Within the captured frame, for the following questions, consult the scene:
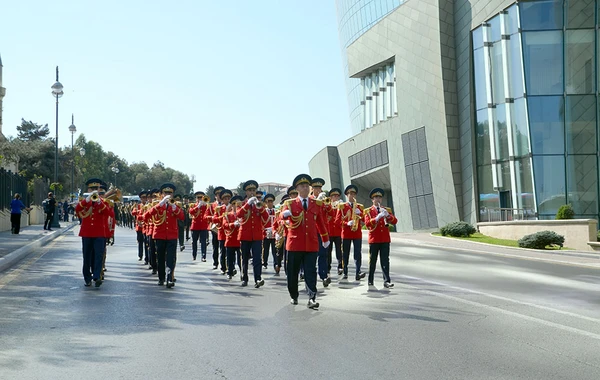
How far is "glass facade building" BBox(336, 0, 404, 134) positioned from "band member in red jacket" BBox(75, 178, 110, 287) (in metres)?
45.6

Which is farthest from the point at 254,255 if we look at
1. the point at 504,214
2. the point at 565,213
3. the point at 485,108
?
the point at 485,108

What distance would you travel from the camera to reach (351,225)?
1436 cm

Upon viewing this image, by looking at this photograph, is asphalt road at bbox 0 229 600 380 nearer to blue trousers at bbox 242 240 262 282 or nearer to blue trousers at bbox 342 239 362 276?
blue trousers at bbox 242 240 262 282

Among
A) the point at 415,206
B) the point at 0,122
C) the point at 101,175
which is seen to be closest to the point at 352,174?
the point at 415,206

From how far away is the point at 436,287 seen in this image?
1301cm

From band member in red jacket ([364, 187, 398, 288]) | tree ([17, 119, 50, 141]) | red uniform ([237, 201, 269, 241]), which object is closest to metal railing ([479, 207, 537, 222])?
band member in red jacket ([364, 187, 398, 288])

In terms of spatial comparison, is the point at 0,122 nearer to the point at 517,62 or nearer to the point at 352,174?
the point at 352,174

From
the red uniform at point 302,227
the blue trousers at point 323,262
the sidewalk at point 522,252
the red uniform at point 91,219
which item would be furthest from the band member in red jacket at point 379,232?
the sidewalk at point 522,252

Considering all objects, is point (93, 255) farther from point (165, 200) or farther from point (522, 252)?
point (522, 252)

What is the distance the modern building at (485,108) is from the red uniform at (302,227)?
87.7 ft

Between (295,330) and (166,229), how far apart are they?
547cm

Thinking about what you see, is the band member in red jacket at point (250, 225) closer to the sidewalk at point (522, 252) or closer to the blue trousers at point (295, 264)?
the blue trousers at point (295, 264)

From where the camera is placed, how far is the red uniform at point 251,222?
13367 millimetres

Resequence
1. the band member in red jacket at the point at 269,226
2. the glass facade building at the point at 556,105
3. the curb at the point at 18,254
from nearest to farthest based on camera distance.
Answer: the curb at the point at 18,254 < the band member in red jacket at the point at 269,226 < the glass facade building at the point at 556,105
